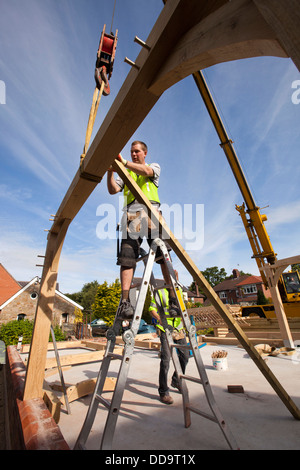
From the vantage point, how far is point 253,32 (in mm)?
952

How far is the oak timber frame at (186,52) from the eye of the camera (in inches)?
29.8

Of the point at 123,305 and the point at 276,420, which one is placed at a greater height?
the point at 123,305

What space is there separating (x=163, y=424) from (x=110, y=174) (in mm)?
2928

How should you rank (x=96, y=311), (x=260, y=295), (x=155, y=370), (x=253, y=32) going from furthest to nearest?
1. (x=260, y=295)
2. (x=96, y=311)
3. (x=155, y=370)
4. (x=253, y=32)

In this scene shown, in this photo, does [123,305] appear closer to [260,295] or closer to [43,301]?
[43,301]

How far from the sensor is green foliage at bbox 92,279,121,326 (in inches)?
822

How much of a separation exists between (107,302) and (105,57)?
2060 centimetres

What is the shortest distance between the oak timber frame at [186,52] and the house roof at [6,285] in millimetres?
24658

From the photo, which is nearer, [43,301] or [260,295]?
[43,301]

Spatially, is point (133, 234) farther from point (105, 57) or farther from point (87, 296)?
point (87, 296)

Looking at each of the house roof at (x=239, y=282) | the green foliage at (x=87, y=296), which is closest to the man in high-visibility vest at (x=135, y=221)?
the house roof at (x=239, y=282)

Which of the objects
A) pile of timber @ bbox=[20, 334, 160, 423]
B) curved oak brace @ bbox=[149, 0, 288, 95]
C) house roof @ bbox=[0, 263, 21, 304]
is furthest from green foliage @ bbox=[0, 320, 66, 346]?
curved oak brace @ bbox=[149, 0, 288, 95]

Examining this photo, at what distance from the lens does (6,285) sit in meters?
23.7
